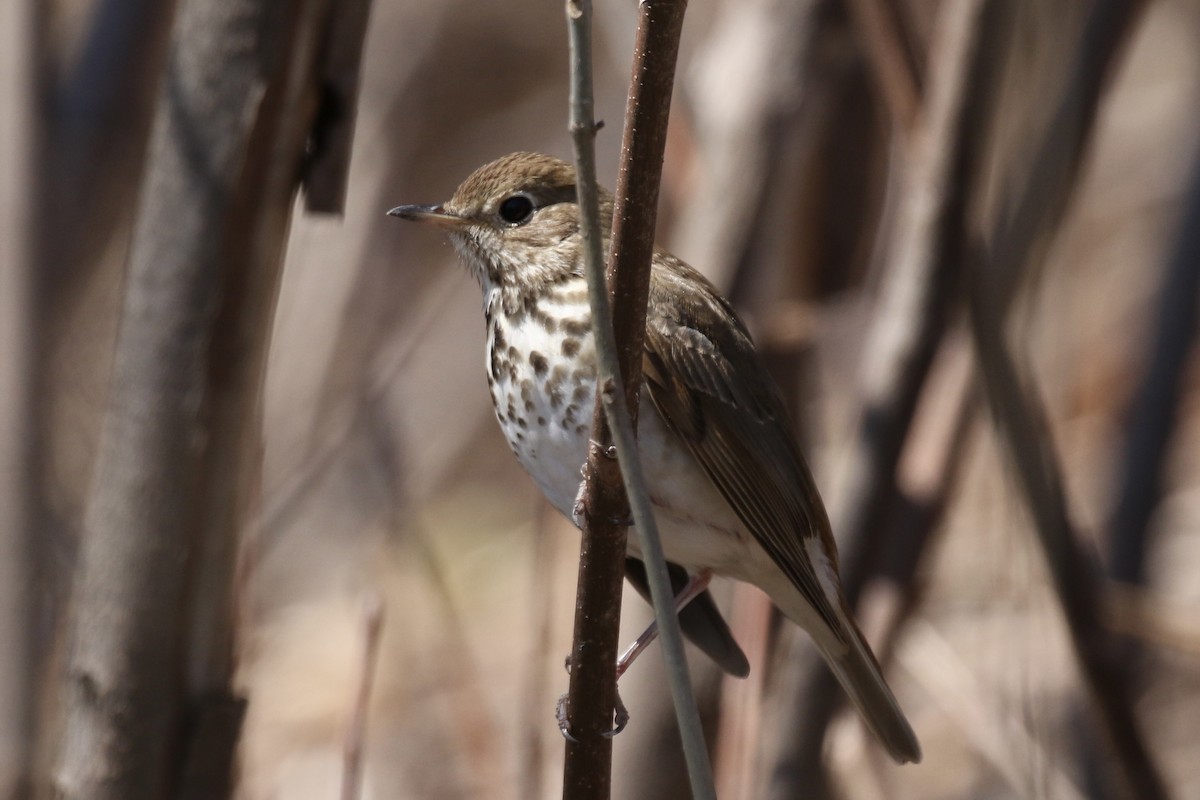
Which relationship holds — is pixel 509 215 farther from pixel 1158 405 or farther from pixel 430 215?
pixel 1158 405

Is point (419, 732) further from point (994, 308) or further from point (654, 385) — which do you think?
point (994, 308)

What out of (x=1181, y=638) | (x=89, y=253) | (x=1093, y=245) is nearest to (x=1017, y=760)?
(x=1181, y=638)

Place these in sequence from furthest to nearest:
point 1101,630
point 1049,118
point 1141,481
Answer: point 1141,481 → point 1101,630 → point 1049,118

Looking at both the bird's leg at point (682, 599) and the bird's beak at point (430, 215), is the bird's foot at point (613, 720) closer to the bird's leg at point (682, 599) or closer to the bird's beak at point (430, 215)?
the bird's leg at point (682, 599)

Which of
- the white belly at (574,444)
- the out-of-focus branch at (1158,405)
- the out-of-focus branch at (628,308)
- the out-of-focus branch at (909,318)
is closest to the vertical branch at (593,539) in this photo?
the out-of-focus branch at (628,308)

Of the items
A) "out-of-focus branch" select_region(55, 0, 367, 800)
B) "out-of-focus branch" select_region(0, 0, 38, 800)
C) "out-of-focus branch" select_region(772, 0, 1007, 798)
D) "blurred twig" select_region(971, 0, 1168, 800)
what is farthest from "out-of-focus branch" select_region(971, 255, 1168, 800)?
"out-of-focus branch" select_region(0, 0, 38, 800)

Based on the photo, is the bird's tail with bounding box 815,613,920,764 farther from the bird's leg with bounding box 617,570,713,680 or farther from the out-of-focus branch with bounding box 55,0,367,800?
the out-of-focus branch with bounding box 55,0,367,800
